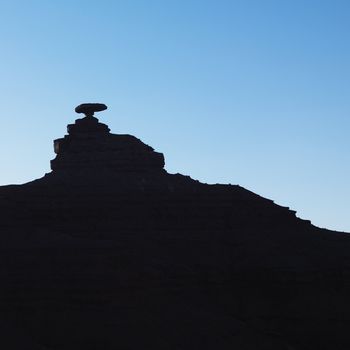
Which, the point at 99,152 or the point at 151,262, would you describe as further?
the point at 99,152

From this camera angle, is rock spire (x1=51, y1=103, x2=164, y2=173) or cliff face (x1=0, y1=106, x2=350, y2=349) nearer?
cliff face (x1=0, y1=106, x2=350, y2=349)

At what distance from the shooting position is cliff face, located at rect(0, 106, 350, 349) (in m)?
74.0

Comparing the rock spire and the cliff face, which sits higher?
the rock spire

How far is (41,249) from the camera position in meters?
80.1

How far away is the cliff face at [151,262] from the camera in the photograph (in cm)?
7400

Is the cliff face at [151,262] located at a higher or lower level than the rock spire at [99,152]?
lower

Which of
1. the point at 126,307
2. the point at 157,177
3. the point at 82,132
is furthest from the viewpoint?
the point at 82,132

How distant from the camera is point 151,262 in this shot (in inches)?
3378

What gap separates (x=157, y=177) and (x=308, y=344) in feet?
100

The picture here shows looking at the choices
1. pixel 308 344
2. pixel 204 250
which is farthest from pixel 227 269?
pixel 308 344

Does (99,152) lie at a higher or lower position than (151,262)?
higher

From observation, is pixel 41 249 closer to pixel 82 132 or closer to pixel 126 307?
pixel 126 307

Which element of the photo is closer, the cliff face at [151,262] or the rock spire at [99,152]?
the cliff face at [151,262]

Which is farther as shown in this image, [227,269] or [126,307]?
[227,269]
